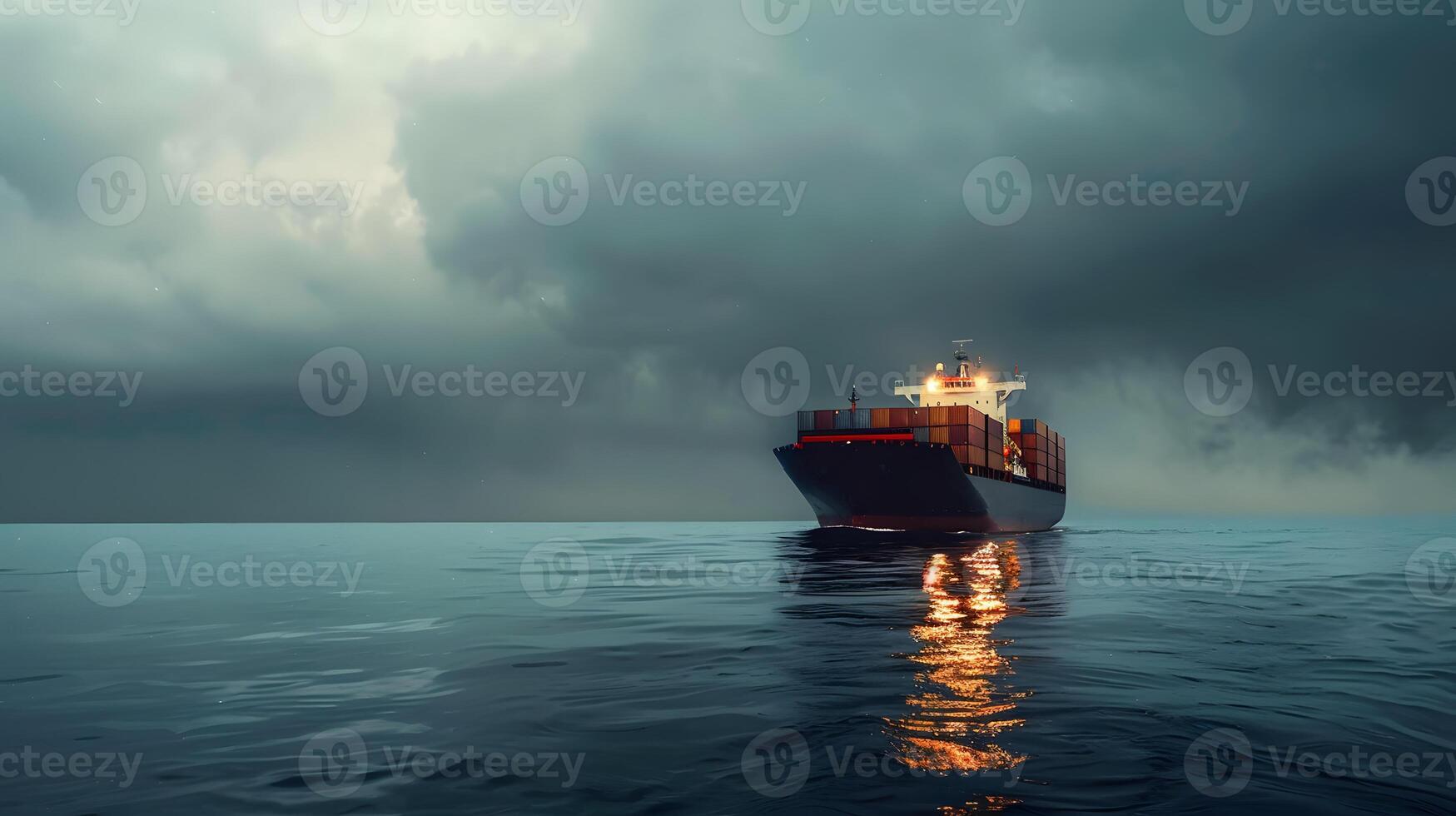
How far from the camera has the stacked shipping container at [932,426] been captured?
210 feet

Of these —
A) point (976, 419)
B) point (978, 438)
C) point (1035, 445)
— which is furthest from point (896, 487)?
point (1035, 445)

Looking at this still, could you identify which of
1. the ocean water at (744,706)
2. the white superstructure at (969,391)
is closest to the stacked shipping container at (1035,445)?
the white superstructure at (969,391)

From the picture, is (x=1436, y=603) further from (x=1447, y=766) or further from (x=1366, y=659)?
(x=1447, y=766)

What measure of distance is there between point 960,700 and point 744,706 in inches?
103

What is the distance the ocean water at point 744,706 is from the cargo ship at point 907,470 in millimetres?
36120

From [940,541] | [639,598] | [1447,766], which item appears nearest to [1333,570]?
[940,541]

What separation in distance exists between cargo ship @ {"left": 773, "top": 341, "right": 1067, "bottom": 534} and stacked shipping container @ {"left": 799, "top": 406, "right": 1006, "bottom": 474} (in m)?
0.07


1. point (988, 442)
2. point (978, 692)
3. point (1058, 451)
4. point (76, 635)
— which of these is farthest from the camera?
point (1058, 451)

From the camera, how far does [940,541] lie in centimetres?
5616

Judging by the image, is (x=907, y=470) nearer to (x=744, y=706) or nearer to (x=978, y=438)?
(x=978, y=438)

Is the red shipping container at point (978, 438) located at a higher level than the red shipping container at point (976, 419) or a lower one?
lower

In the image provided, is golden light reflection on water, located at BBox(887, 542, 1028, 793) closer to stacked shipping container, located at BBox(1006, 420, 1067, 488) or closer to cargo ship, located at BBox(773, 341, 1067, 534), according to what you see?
cargo ship, located at BBox(773, 341, 1067, 534)

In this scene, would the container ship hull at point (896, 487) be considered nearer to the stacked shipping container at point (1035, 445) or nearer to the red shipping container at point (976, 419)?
the red shipping container at point (976, 419)

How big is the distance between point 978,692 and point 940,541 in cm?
4805
